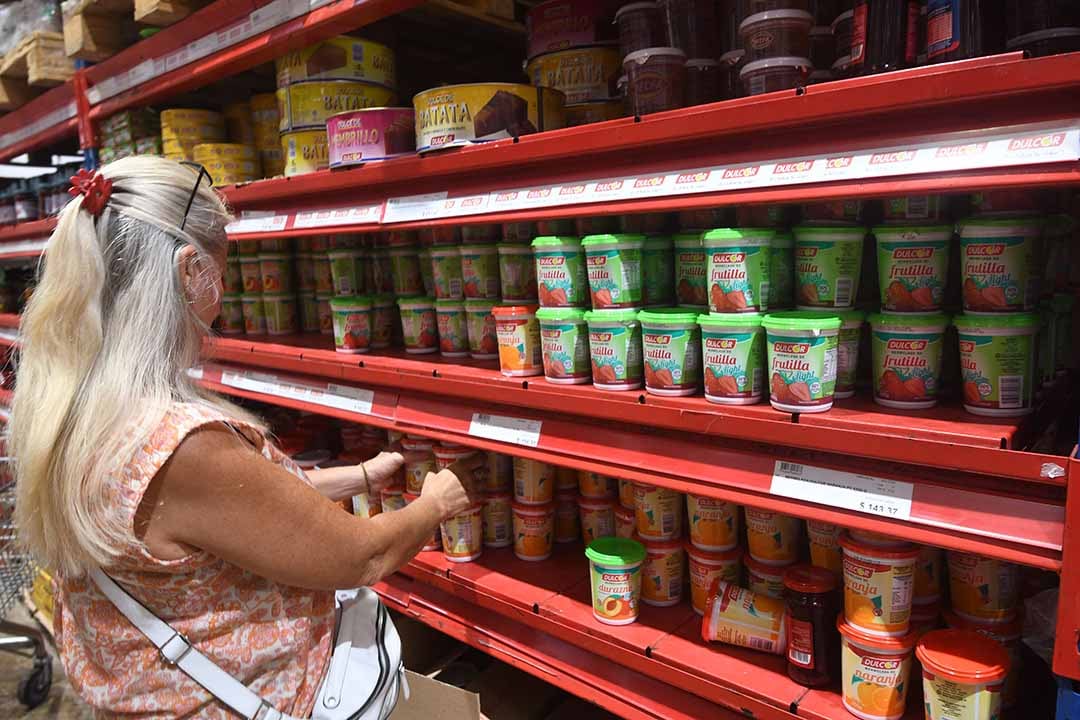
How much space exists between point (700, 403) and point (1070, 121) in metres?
0.69

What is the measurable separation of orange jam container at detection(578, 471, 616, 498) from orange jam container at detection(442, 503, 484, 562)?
31 centimetres

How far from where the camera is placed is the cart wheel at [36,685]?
8.60ft

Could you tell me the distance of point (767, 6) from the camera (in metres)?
1.27

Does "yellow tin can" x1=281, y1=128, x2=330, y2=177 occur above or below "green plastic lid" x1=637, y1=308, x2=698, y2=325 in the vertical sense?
above

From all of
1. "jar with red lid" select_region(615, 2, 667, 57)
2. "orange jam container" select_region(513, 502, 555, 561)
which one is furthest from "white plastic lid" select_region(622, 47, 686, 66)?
"orange jam container" select_region(513, 502, 555, 561)

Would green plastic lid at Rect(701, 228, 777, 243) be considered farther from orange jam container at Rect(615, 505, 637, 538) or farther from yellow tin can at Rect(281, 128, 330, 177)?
yellow tin can at Rect(281, 128, 330, 177)

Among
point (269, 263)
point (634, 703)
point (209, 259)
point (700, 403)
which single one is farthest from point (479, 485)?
point (269, 263)

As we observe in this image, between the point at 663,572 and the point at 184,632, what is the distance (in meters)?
1.02

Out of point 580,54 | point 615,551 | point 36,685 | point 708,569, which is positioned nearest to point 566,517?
point 615,551

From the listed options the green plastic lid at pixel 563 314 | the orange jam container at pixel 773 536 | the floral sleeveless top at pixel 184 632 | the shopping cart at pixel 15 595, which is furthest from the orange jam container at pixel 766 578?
the shopping cart at pixel 15 595

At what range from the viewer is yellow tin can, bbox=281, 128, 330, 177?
2.06 meters

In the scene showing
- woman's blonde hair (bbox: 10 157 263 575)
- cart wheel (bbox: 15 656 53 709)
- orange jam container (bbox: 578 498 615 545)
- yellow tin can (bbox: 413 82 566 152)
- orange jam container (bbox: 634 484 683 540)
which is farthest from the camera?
cart wheel (bbox: 15 656 53 709)

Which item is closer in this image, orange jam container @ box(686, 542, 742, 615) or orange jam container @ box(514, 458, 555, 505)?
orange jam container @ box(686, 542, 742, 615)

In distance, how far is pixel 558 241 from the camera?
1547 mm
